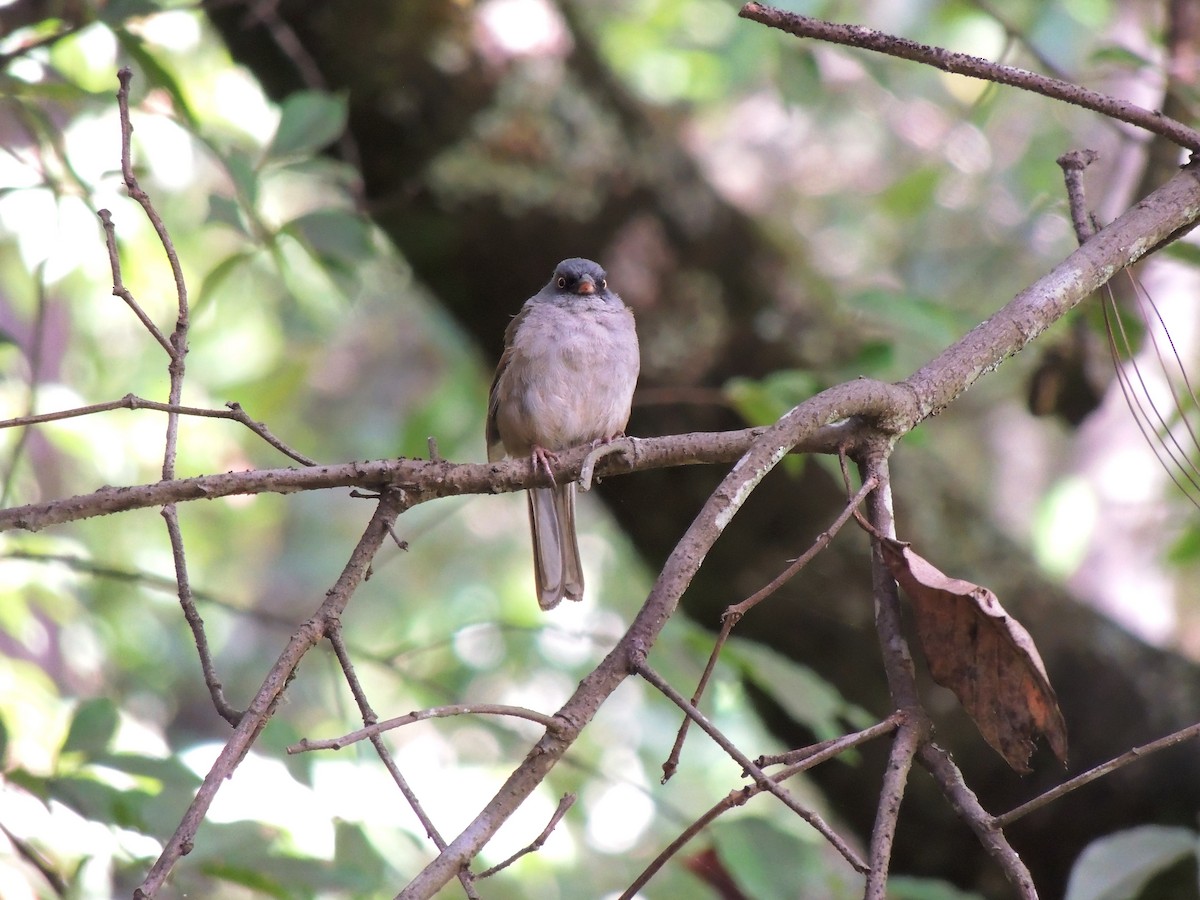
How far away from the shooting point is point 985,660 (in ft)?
4.95

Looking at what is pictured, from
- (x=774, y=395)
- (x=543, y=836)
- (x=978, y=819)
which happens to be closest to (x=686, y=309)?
(x=774, y=395)

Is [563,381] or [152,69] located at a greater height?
[152,69]

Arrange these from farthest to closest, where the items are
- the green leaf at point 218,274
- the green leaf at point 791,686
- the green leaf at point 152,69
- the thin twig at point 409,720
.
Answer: the green leaf at point 218,274, the green leaf at point 791,686, the green leaf at point 152,69, the thin twig at point 409,720

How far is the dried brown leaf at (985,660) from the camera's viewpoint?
1.46m

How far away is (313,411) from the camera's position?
9359 millimetres

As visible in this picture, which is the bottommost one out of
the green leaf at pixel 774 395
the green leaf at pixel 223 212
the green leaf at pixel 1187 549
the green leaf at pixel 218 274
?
the green leaf at pixel 1187 549

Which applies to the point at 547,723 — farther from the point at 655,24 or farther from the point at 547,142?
the point at 655,24

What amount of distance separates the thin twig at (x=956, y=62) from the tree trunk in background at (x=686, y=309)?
2.05m

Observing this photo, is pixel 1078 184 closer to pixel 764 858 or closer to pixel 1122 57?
pixel 1122 57

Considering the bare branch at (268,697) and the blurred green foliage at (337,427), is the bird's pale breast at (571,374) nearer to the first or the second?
the blurred green foliage at (337,427)

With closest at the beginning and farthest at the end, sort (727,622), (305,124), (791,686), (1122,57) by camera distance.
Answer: (727,622), (791,686), (305,124), (1122,57)

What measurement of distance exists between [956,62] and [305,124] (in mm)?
1949

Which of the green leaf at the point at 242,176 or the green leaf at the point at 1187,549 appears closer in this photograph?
the green leaf at the point at 242,176

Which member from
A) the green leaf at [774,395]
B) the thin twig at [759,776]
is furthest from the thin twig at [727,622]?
the green leaf at [774,395]
